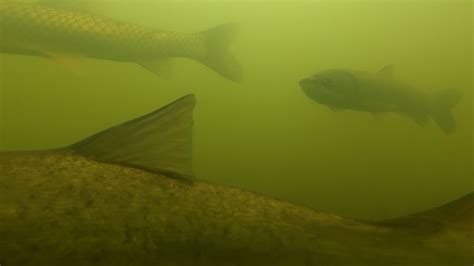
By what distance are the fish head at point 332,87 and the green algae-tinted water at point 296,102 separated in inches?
49.1

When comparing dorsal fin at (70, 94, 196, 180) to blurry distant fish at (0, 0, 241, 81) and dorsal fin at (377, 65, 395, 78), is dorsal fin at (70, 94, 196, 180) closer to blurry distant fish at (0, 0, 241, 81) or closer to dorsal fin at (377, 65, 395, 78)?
blurry distant fish at (0, 0, 241, 81)

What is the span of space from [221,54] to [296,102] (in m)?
5.01

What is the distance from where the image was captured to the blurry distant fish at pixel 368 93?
329 centimetres

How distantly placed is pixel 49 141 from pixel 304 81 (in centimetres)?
702

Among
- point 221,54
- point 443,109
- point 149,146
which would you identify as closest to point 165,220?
point 149,146

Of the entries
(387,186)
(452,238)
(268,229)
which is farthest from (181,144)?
A: (387,186)

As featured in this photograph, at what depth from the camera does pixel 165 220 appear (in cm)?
101

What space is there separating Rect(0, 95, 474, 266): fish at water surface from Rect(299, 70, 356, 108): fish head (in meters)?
2.29

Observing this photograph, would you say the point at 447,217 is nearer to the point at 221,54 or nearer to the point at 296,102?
the point at 221,54

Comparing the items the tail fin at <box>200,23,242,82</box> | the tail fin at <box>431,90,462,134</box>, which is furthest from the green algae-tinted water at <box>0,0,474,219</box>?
the tail fin at <box>431,90,462,134</box>

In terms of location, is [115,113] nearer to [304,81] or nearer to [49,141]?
[49,141]

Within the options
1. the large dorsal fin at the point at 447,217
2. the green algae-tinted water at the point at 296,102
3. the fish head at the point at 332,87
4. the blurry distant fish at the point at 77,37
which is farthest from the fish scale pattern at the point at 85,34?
the large dorsal fin at the point at 447,217

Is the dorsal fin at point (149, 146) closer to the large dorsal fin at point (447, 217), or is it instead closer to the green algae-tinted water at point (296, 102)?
the large dorsal fin at point (447, 217)

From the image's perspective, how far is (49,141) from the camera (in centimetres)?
907
